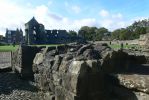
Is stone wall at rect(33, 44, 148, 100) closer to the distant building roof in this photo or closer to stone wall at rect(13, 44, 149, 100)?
stone wall at rect(13, 44, 149, 100)

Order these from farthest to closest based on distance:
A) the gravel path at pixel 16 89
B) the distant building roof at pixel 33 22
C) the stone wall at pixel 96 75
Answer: the distant building roof at pixel 33 22
the gravel path at pixel 16 89
the stone wall at pixel 96 75

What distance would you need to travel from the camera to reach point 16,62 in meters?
15.4

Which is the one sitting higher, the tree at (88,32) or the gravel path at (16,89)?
the tree at (88,32)

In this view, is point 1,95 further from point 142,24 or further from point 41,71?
point 142,24

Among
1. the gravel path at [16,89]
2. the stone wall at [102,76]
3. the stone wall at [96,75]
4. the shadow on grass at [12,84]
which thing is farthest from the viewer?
the shadow on grass at [12,84]

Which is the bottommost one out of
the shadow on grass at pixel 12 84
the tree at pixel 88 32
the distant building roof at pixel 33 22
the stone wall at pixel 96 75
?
the shadow on grass at pixel 12 84

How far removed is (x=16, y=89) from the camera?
11883 millimetres

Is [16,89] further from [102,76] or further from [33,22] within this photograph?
[33,22]

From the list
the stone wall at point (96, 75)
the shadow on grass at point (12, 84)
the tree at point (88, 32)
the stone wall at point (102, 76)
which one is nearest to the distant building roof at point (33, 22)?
the tree at point (88, 32)

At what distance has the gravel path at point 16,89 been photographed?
33.5ft

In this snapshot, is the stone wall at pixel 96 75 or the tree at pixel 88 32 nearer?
the stone wall at pixel 96 75

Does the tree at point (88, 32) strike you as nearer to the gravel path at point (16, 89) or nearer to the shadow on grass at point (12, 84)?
the shadow on grass at point (12, 84)

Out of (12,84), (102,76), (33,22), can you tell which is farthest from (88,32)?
(102,76)

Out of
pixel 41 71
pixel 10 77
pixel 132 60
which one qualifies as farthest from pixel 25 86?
pixel 132 60
